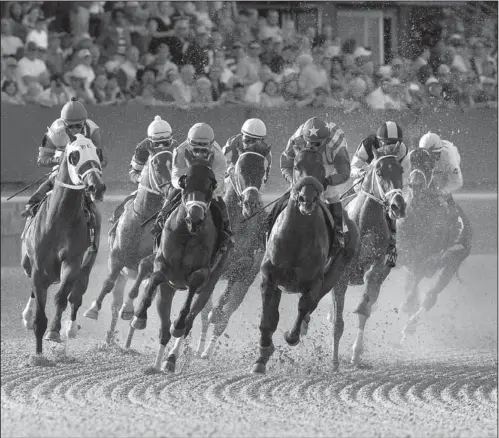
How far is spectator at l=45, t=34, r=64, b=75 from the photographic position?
16.0 meters

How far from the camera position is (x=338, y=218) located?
32.1 ft

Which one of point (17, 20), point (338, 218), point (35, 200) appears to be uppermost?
point (17, 20)

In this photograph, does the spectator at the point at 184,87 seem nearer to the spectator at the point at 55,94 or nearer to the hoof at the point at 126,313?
the spectator at the point at 55,94

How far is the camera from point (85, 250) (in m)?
10.1

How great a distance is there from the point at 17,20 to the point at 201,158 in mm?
7266

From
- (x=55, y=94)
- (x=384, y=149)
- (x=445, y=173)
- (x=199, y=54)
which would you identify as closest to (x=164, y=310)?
(x=384, y=149)

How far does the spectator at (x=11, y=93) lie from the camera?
51.3ft

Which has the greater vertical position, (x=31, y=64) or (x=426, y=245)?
(x=31, y=64)

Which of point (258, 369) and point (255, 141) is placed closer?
point (258, 369)

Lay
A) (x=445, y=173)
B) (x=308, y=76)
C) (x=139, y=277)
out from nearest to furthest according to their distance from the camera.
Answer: (x=139, y=277) → (x=445, y=173) → (x=308, y=76)

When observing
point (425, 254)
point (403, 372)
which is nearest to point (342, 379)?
point (403, 372)

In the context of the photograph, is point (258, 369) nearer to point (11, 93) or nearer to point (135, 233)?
point (135, 233)

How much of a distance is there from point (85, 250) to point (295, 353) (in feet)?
8.33

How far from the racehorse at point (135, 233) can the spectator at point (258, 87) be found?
6.16 metres
